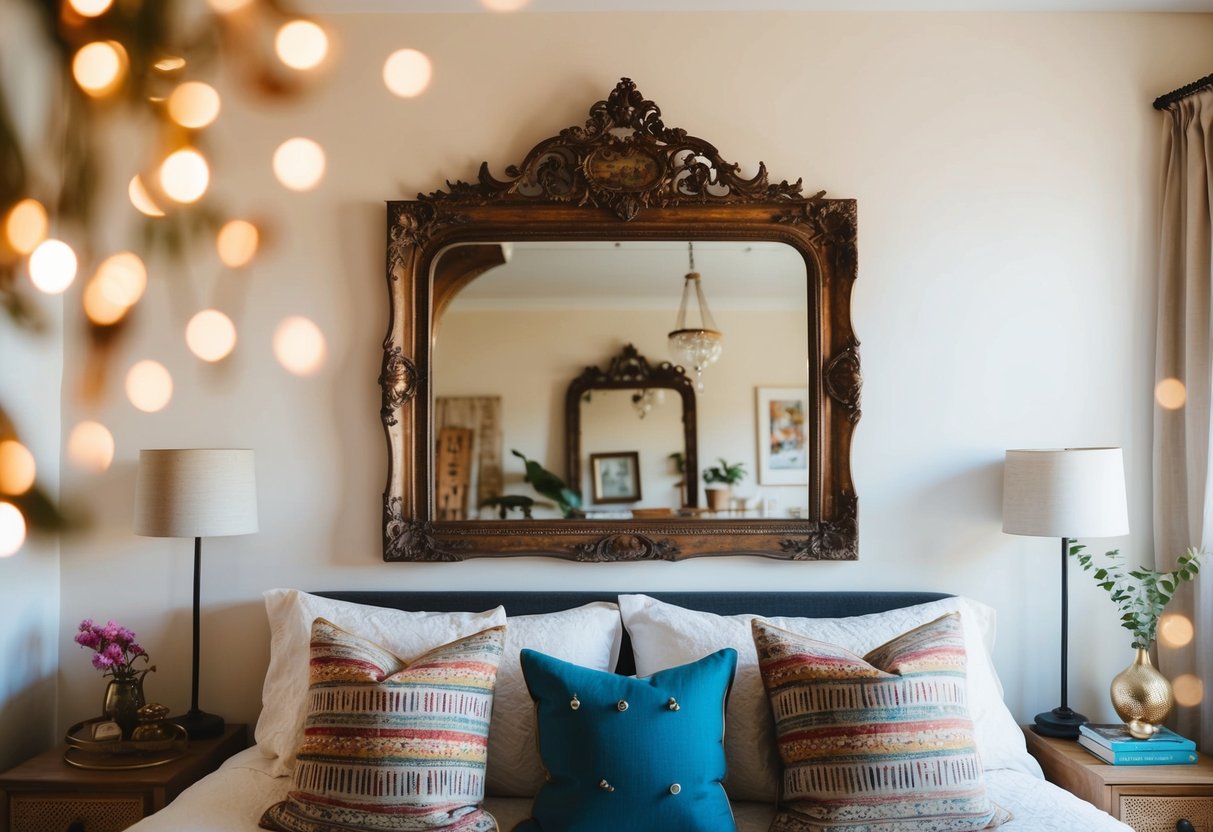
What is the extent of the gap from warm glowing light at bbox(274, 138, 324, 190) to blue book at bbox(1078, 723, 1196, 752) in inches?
104

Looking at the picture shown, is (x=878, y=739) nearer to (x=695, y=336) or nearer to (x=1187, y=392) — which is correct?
(x=695, y=336)

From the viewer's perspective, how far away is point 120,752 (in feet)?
7.23

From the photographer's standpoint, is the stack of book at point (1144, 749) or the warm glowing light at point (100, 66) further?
the stack of book at point (1144, 749)

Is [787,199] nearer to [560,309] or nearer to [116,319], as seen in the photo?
[560,309]

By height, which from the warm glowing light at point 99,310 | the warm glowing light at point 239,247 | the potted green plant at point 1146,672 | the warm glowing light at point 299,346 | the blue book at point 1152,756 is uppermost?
the warm glowing light at point 239,247

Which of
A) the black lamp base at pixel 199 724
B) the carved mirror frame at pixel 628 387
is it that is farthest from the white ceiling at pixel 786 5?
the black lamp base at pixel 199 724

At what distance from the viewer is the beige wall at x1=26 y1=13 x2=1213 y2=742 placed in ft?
8.58

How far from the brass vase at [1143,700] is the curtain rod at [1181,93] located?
62.0 inches

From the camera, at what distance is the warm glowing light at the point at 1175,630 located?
2.48 metres

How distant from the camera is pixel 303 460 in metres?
2.63

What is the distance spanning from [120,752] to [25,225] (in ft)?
7.33

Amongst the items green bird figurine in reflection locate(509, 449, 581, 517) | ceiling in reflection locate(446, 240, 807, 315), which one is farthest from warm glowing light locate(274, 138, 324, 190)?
green bird figurine in reflection locate(509, 449, 581, 517)

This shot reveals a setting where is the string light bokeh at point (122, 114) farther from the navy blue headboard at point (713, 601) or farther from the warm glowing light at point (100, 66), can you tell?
the navy blue headboard at point (713, 601)

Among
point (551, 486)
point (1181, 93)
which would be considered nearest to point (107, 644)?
point (551, 486)
